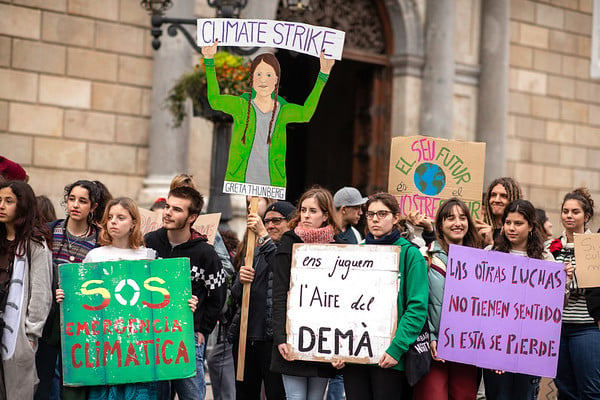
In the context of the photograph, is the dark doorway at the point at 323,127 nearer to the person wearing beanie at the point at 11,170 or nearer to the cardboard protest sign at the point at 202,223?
the cardboard protest sign at the point at 202,223

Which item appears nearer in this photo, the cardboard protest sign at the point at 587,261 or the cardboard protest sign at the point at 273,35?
the cardboard protest sign at the point at 587,261

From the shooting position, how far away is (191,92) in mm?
12195

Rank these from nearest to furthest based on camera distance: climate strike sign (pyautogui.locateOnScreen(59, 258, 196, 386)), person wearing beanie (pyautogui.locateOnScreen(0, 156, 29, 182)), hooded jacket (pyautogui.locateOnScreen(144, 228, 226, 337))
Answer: climate strike sign (pyautogui.locateOnScreen(59, 258, 196, 386)) < hooded jacket (pyautogui.locateOnScreen(144, 228, 226, 337)) < person wearing beanie (pyautogui.locateOnScreen(0, 156, 29, 182))

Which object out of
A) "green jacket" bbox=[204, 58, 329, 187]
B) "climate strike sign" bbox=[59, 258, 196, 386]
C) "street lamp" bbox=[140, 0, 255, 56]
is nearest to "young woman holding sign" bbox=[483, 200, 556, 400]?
"green jacket" bbox=[204, 58, 329, 187]

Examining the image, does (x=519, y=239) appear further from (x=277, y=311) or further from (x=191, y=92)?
(x=191, y=92)

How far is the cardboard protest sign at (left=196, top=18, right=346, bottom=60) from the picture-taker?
23.9 ft

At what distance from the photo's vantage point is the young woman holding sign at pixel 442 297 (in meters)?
6.52

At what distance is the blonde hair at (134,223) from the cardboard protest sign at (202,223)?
1313mm

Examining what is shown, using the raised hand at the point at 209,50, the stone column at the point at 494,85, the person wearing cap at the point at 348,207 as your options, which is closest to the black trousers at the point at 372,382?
the person wearing cap at the point at 348,207

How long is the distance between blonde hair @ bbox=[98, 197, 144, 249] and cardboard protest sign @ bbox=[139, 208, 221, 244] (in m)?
1.31

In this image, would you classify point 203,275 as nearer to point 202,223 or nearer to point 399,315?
point 399,315

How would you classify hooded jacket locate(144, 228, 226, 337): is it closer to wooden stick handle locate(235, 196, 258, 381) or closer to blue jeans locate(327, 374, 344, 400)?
wooden stick handle locate(235, 196, 258, 381)

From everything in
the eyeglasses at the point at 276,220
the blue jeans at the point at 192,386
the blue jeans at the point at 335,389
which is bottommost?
the blue jeans at the point at 335,389

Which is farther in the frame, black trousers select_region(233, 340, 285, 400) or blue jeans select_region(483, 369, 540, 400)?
black trousers select_region(233, 340, 285, 400)
